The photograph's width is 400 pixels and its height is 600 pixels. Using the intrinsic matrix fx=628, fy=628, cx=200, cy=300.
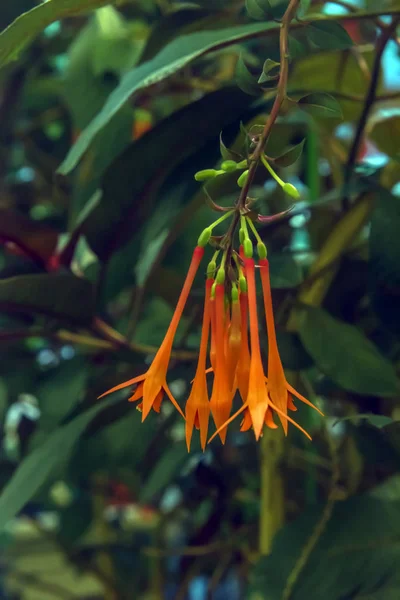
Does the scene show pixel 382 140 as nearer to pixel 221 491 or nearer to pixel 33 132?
pixel 221 491

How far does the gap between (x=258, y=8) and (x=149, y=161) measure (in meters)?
0.14

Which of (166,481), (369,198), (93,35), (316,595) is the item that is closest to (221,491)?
(166,481)

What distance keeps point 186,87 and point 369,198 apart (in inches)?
9.7

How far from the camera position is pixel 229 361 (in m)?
0.27

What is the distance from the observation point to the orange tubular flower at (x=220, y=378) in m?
0.25

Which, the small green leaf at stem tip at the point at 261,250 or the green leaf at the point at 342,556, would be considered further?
the green leaf at the point at 342,556

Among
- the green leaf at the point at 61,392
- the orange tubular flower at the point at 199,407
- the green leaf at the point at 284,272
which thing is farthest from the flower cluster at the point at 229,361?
the green leaf at the point at 61,392

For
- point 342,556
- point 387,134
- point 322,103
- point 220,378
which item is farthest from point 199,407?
point 387,134

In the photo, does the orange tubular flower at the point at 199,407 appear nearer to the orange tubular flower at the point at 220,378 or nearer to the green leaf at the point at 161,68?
the orange tubular flower at the point at 220,378

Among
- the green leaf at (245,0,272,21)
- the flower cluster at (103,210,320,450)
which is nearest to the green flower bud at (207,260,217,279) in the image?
the flower cluster at (103,210,320,450)

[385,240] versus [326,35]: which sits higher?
[326,35]

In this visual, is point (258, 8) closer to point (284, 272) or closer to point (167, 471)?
point (284, 272)

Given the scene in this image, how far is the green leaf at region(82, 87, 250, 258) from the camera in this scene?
39 cm

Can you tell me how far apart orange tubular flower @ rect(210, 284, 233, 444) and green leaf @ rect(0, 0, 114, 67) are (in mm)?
155
